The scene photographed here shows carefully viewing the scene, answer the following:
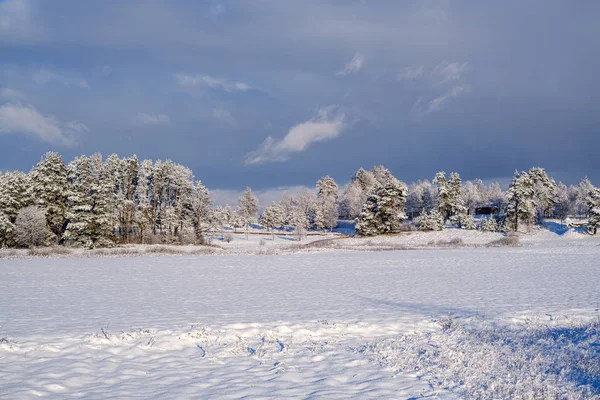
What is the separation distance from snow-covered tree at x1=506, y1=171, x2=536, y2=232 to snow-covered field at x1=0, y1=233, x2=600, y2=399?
2314 inches

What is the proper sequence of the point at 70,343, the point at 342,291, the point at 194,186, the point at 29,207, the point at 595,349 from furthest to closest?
the point at 194,186 < the point at 29,207 < the point at 342,291 < the point at 70,343 < the point at 595,349

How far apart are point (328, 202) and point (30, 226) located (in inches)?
2796

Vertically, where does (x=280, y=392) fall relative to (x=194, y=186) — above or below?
below

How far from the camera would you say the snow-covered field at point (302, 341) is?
7246mm

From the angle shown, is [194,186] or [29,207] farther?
[194,186]

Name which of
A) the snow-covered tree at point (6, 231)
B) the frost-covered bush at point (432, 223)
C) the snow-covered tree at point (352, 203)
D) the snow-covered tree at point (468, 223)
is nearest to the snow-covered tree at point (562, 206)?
the snow-covered tree at point (468, 223)

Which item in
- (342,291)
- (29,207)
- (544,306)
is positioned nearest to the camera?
(544,306)

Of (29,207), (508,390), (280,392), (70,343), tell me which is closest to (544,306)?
(508,390)

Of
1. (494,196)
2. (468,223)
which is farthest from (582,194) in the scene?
(468,223)

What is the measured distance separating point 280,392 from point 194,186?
2674 inches

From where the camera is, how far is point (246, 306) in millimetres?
15492

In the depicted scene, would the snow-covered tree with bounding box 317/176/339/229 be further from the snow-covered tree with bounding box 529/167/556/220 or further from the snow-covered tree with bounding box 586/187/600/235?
the snow-covered tree with bounding box 586/187/600/235

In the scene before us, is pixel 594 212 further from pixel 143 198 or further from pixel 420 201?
pixel 143 198

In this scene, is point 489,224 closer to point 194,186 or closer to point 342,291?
point 194,186
